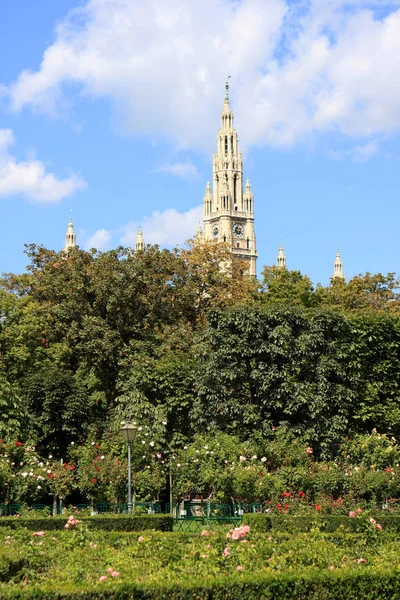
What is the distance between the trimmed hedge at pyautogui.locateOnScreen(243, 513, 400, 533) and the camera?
15.8 m

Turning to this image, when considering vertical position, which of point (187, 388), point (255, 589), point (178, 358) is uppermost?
point (178, 358)

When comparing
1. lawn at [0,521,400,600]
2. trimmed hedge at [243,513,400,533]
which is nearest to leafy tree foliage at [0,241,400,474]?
trimmed hedge at [243,513,400,533]

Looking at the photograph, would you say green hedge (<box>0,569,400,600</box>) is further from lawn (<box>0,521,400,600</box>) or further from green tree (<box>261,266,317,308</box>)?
green tree (<box>261,266,317,308</box>)

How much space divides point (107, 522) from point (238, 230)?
113m

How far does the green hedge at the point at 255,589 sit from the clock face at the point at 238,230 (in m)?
119

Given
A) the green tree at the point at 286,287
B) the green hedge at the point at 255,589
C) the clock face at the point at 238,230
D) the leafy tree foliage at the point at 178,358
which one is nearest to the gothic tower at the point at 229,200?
the clock face at the point at 238,230

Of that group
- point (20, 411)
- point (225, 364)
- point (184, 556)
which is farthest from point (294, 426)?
point (184, 556)

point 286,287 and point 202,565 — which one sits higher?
point 286,287

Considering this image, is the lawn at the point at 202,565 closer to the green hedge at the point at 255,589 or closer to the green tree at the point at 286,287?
the green hedge at the point at 255,589

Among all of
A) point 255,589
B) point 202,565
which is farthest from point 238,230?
point 255,589

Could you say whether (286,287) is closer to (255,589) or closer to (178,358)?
(178,358)

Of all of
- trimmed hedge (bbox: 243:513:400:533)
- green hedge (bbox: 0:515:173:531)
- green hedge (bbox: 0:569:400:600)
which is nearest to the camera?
green hedge (bbox: 0:569:400:600)

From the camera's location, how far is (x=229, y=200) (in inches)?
5049

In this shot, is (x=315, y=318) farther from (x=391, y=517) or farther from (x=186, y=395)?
(x=391, y=517)
